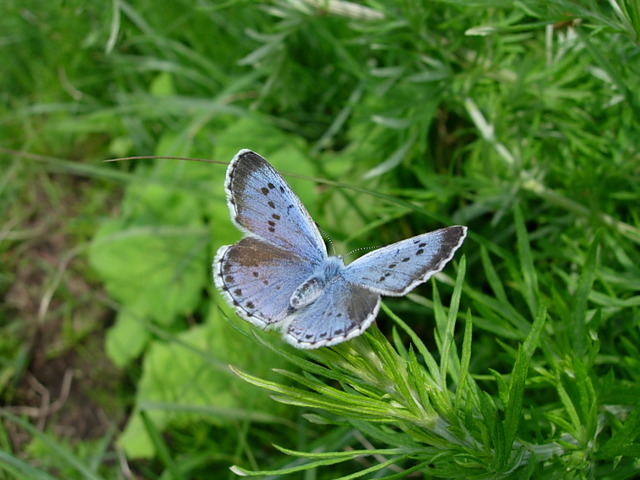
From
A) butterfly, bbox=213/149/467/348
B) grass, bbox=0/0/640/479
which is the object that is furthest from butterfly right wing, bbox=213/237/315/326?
grass, bbox=0/0/640/479

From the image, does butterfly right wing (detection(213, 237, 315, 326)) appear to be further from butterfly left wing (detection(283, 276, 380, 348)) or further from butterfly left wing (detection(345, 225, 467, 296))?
butterfly left wing (detection(345, 225, 467, 296))

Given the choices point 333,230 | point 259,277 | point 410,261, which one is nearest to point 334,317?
point 410,261

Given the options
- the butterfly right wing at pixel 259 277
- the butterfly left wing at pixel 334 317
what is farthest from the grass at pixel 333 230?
the butterfly right wing at pixel 259 277

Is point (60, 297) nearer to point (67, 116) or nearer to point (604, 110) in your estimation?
point (67, 116)

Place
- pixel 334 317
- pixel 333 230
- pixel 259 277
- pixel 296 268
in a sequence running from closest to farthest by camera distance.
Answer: pixel 334 317
pixel 259 277
pixel 296 268
pixel 333 230

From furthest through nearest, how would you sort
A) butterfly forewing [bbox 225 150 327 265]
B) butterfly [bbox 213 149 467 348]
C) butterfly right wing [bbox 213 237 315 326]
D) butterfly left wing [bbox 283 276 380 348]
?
butterfly forewing [bbox 225 150 327 265]
butterfly right wing [bbox 213 237 315 326]
butterfly [bbox 213 149 467 348]
butterfly left wing [bbox 283 276 380 348]

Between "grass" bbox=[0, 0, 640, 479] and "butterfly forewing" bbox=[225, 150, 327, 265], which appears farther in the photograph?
"butterfly forewing" bbox=[225, 150, 327, 265]

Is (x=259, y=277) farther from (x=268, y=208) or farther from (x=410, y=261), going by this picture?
(x=410, y=261)

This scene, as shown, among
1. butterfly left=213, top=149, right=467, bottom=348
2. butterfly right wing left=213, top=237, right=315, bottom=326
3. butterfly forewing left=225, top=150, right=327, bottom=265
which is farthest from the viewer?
butterfly forewing left=225, top=150, right=327, bottom=265
